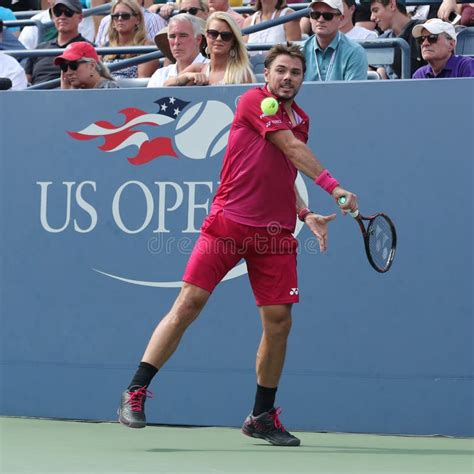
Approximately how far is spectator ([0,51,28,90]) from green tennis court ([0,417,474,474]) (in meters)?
2.80

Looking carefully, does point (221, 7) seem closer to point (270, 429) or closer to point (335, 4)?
point (335, 4)

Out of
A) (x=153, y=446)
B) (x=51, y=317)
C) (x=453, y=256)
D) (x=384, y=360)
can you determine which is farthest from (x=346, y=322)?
(x=51, y=317)

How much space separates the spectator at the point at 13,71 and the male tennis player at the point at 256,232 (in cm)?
310

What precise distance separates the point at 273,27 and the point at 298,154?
392 centimetres

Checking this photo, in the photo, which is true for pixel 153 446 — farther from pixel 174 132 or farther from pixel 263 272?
pixel 174 132

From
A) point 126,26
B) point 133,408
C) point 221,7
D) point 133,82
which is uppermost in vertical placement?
point 221,7

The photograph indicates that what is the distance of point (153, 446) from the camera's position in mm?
5715

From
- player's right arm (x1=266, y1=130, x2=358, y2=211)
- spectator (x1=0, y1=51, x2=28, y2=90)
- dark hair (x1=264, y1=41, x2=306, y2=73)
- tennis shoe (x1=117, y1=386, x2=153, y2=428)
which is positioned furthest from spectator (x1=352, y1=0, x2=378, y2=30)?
tennis shoe (x1=117, y1=386, x2=153, y2=428)

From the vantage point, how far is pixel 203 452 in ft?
18.2

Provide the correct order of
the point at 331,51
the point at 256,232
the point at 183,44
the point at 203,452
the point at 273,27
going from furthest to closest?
the point at 273,27
the point at 183,44
the point at 331,51
the point at 256,232
the point at 203,452

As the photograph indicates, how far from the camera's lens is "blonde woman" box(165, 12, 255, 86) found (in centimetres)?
668

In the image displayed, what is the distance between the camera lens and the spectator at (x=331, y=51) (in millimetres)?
6824

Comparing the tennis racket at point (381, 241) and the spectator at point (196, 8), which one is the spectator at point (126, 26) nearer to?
the spectator at point (196, 8)

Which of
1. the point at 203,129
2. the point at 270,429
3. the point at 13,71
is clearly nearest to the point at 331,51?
the point at 203,129
